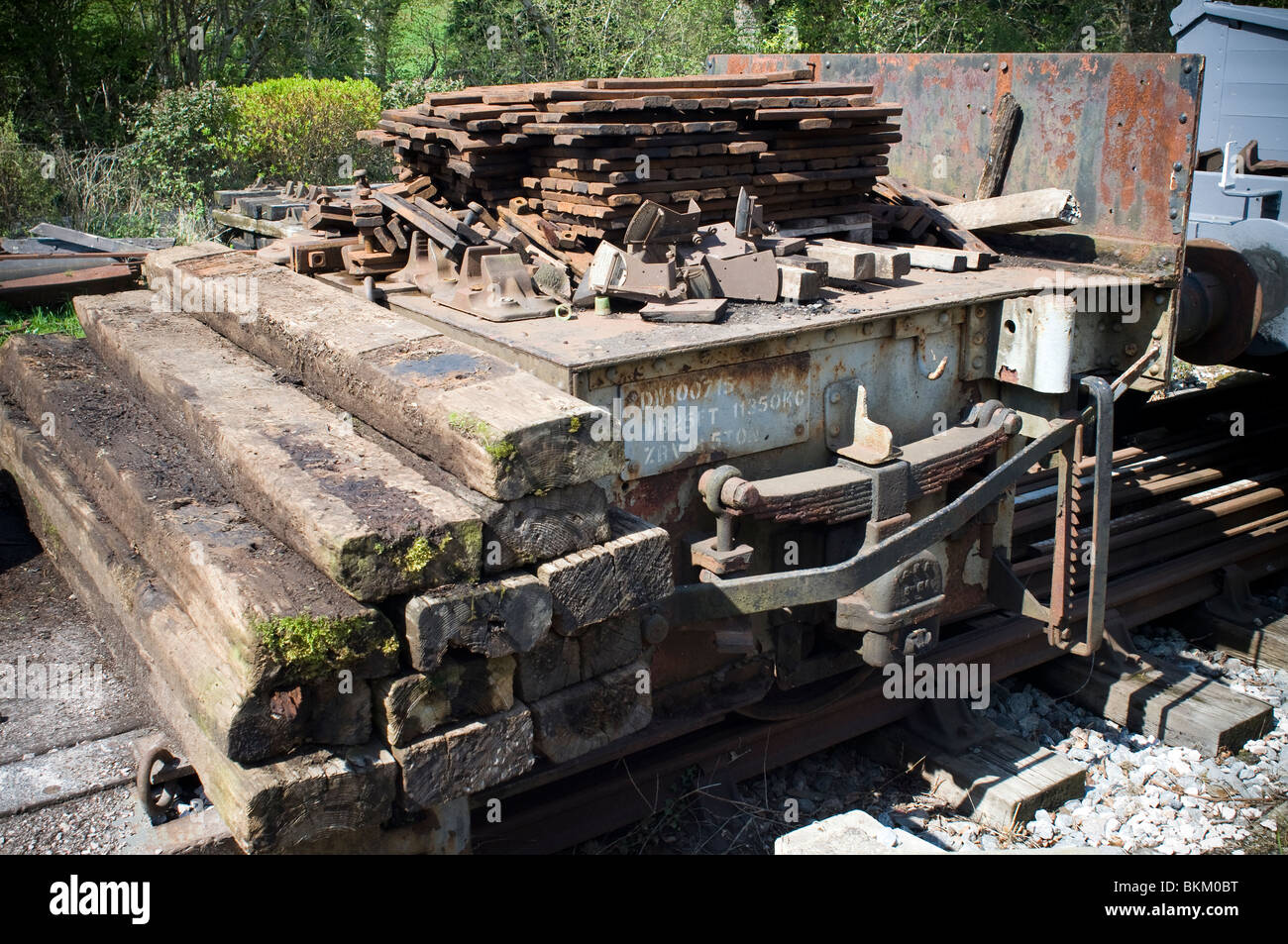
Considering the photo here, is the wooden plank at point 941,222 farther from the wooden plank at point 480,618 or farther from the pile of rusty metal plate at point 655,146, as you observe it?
the wooden plank at point 480,618

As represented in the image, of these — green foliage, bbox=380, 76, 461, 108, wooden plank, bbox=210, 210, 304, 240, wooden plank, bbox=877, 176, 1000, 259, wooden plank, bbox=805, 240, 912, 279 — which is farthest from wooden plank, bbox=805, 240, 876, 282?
green foliage, bbox=380, 76, 461, 108

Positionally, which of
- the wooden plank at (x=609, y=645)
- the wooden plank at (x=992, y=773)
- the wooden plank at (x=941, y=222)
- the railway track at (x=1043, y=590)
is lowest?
the wooden plank at (x=992, y=773)

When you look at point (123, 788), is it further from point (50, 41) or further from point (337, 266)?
point (50, 41)

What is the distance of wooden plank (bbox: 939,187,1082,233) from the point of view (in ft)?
14.7

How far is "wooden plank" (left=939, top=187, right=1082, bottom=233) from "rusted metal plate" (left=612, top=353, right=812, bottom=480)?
1518 mm

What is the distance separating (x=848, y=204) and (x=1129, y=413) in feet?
8.70

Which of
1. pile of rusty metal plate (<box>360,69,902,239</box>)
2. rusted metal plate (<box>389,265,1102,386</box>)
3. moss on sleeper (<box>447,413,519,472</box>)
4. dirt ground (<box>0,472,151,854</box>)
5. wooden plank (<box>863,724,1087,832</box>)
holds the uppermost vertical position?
pile of rusty metal plate (<box>360,69,902,239</box>)

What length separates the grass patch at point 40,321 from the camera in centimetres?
680

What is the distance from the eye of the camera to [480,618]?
264 cm

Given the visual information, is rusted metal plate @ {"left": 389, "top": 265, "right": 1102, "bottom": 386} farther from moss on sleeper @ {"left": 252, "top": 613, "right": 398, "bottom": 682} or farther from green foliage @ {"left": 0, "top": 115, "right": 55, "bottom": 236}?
green foliage @ {"left": 0, "top": 115, "right": 55, "bottom": 236}

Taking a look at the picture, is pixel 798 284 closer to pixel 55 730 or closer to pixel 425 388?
pixel 425 388

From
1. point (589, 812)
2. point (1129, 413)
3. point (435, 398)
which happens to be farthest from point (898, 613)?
point (1129, 413)

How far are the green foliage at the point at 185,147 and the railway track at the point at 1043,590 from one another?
1020cm

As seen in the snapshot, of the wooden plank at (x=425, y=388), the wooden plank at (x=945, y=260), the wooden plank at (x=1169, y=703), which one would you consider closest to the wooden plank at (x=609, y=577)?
the wooden plank at (x=425, y=388)
